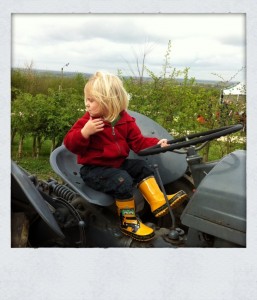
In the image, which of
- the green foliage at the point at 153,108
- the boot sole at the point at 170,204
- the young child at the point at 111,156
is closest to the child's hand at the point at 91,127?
the young child at the point at 111,156

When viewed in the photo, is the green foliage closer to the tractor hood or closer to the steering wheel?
the steering wheel

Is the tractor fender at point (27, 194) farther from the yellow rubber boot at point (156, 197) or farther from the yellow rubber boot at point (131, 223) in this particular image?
the yellow rubber boot at point (156, 197)

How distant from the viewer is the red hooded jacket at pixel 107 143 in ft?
8.65

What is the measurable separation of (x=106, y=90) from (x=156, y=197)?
67 cm

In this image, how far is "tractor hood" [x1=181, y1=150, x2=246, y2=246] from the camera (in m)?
2.25

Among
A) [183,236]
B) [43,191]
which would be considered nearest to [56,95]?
[43,191]

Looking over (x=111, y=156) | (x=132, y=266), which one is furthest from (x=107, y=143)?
(x=132, y=266)

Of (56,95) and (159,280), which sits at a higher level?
(56,95)

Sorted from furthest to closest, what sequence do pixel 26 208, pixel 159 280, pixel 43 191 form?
1. pixel 43 191
2. pixel 26 208
3. pixel 159 280

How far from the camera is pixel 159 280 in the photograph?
228 cm

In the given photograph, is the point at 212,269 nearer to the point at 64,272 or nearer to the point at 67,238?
the point at 64,272

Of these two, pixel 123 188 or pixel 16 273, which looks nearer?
pixel 16 273

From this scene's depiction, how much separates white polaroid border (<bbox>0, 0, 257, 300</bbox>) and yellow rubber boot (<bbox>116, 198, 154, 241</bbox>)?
0.86 ft

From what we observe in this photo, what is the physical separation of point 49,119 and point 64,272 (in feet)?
6.79
